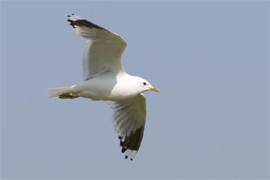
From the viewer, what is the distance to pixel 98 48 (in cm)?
1029

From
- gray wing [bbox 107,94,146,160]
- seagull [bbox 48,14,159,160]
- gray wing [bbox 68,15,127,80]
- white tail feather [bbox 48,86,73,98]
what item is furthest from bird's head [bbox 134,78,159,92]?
white tail feather [bbox 48,86,73,98]

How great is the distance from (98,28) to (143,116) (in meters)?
2.19

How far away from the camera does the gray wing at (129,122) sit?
11562 mm

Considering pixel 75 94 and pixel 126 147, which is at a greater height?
pixel 75 94

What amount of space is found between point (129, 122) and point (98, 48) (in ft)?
6.21

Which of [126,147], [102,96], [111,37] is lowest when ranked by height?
[126,147]

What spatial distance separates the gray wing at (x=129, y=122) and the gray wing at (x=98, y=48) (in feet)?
3.43

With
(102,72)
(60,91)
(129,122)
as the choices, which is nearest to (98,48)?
(102,72)

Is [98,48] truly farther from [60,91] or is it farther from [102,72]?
[60,91]

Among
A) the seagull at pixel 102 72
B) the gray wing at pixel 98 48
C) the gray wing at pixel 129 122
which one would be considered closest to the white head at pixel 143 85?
the seagull at pixel 102 72

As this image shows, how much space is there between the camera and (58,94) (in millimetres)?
10422

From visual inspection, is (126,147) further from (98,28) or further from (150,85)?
(98,28)

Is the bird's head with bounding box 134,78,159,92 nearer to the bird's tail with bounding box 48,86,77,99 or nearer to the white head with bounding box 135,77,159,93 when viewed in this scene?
the white head with bounding box 135,77,159,93

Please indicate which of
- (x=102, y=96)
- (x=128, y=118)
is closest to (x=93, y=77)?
(x=102, y=96)
